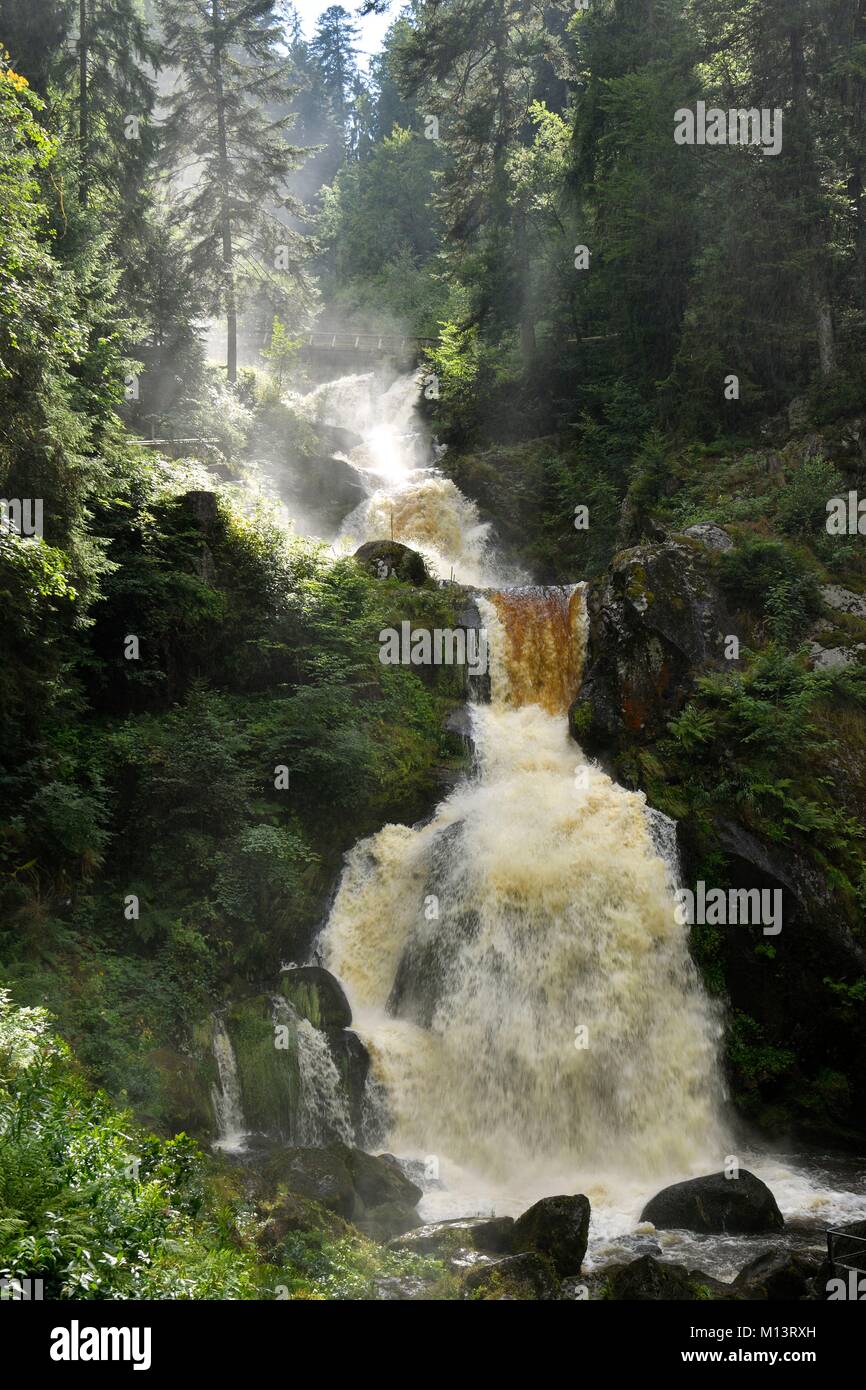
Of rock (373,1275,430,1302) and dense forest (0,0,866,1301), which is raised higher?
dense forest (0,0,866,1301)

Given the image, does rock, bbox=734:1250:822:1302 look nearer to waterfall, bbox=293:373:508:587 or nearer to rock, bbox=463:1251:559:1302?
rock, bbox=463:1251:559:1302

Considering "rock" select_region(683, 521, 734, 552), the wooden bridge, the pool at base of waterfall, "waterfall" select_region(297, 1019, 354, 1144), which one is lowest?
the pool at base of waterfall

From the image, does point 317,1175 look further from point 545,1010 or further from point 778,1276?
point 778,1276

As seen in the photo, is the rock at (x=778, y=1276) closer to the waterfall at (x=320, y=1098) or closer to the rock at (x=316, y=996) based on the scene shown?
the waterfall at (x=320, y=1098)

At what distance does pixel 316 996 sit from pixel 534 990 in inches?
118

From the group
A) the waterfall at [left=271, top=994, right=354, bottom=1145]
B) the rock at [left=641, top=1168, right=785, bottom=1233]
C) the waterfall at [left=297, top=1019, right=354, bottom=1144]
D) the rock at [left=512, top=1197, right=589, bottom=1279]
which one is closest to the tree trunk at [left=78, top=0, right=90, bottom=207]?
the waterfall at [left=271, top=994, right=354, bottom=1145]

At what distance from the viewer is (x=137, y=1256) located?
5676mm

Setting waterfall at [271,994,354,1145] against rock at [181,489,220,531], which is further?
rock at [181,489,220,531]

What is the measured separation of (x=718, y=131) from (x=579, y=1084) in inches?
848

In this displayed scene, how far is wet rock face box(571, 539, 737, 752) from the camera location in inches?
628

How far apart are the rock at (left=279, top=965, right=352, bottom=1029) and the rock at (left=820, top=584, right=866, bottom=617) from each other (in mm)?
10896

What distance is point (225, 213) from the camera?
27250mm

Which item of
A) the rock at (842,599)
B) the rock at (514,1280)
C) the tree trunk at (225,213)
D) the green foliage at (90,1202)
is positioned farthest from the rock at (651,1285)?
the tree trunk at (225,213)

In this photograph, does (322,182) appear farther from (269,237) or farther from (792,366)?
(792,366)
